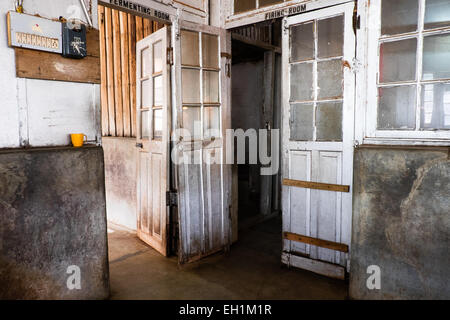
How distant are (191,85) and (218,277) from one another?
210 centimetres

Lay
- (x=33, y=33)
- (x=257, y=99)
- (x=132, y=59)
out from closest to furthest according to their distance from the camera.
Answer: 1. (x=33, y=33)
2. (x=132, y=59)
3. (x=257, y=99)

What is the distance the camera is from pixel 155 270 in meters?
Result: 3.39

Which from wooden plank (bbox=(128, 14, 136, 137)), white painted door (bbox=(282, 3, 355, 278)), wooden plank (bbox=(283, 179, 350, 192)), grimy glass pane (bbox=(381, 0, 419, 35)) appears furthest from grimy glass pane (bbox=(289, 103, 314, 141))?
wooden plank (bbox=(128, 14, 136, 137))

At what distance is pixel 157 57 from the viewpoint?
366 centimetres

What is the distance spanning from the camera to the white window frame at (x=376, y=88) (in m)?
2.54

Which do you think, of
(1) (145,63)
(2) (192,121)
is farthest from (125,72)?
(2) (192,121)

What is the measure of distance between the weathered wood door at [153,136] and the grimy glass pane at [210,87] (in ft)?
1.40

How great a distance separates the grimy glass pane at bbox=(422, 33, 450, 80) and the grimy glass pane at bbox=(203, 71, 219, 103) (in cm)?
209

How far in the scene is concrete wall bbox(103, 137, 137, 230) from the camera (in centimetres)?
455

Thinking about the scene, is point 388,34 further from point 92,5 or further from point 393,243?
point 92,5

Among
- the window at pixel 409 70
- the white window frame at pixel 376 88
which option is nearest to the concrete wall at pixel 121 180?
the white window frame at pixel 376 88

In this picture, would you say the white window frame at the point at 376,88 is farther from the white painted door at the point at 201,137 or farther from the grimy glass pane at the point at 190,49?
the grimy glass pane at the point at 190,49

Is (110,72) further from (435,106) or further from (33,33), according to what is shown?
(435,106)

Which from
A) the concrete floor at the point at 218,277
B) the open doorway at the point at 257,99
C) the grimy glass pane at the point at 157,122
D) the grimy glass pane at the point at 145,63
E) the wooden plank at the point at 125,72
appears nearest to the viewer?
the concrete floor at the point at 218,277
